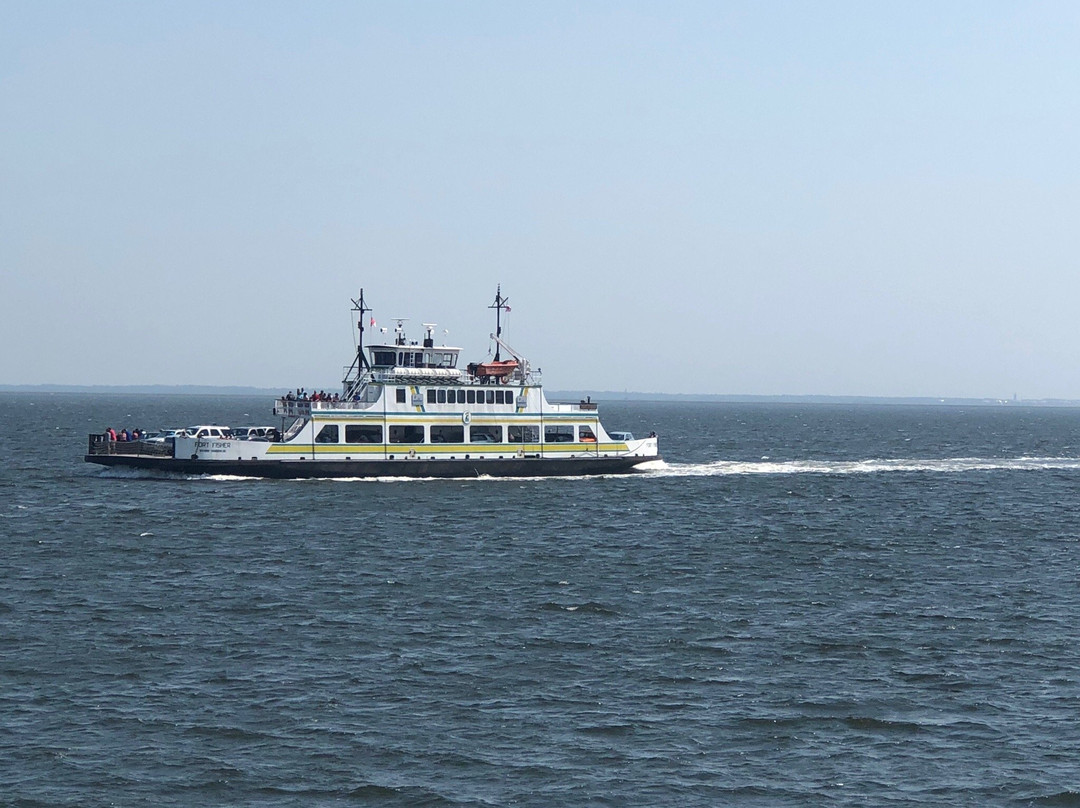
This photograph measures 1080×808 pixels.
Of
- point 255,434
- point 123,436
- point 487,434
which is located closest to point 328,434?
point 255,434

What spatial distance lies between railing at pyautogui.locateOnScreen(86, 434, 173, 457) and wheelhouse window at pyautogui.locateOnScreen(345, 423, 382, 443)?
11096 millimetres

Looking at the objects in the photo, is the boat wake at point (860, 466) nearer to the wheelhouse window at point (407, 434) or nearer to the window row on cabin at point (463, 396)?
the window row on cabin at point (463, 396)

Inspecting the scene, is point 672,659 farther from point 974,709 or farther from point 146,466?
point 146,466

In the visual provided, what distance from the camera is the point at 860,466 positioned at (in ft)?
327

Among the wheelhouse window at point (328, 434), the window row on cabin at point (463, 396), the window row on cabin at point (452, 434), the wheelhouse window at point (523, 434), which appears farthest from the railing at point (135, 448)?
the wheelhouse window at point (523, 434)

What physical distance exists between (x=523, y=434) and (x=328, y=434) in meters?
13.0

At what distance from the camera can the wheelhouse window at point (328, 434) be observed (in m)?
69.5

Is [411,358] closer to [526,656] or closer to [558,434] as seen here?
[558,434]

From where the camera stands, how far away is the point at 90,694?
2747cm

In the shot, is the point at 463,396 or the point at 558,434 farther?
the point at 558,434

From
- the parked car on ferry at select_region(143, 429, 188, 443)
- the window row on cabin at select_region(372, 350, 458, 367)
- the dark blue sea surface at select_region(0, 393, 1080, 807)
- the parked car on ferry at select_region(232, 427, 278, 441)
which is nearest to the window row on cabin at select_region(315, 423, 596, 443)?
the parked car on ferry at select_region(232, 427, 278, 441)

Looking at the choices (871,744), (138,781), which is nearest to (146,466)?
(138,781)

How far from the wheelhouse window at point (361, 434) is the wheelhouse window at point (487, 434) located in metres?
6.71

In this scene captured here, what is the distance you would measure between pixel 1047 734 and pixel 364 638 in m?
18.2
